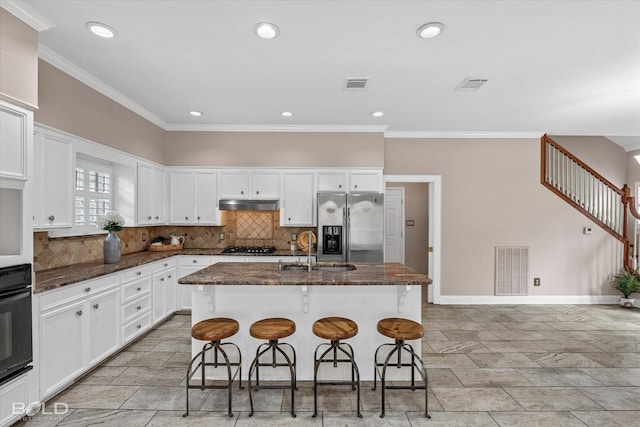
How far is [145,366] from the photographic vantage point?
9.81 ft

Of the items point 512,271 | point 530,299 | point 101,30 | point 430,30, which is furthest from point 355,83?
point 530,299

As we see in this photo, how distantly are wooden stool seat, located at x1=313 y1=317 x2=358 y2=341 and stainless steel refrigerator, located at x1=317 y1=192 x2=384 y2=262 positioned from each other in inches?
81.7

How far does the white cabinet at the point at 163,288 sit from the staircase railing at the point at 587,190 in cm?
618

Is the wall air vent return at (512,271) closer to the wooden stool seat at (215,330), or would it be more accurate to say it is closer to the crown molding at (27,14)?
the wooden stool seat at (215,330)

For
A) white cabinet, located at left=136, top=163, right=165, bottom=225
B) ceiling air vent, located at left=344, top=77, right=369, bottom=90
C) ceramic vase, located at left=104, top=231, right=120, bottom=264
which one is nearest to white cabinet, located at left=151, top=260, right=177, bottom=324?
ceramic vase, located at left=104, top=231, right=120, bottom=264

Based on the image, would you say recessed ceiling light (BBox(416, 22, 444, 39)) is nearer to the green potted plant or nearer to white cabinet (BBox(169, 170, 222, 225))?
white cabinet (BBox(169, 170, 222, 225))

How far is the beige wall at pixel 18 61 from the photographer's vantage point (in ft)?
6.69

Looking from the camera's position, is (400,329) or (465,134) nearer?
(400,329)

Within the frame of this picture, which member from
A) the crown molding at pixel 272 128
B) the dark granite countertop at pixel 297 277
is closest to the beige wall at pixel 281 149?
the crown molding at pixel 272 128

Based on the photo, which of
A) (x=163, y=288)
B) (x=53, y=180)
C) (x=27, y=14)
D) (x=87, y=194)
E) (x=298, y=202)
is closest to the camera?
(x=27, y=14)

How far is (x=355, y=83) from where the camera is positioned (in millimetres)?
3303

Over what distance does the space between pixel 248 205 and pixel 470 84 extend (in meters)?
3.33

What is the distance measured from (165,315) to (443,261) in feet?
14.5

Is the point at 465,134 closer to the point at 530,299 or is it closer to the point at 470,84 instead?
the point at 470,84
